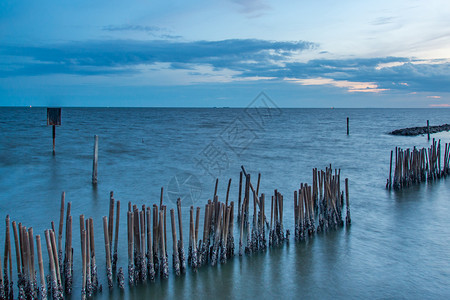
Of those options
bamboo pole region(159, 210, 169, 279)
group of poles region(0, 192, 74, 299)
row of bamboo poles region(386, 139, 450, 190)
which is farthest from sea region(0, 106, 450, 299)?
group of poles region(0, 192, 74, 299)

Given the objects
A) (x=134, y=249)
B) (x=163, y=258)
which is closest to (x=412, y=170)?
(x=163, y=258)

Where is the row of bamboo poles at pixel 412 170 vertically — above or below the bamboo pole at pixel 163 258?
above

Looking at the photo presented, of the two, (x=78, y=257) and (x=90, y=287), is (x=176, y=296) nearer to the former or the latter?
(x=90, y=287)

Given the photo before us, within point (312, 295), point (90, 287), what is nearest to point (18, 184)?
point (90, 287)

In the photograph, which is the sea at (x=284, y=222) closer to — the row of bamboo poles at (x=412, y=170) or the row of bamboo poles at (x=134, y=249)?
the row of bamboo poles at (x=134, y=249)

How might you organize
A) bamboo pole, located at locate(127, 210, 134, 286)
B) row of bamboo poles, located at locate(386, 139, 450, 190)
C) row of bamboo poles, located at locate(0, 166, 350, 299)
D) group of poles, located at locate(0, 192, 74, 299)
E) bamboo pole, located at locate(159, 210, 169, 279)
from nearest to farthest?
group of poles, located at locate(0, 192, 74, 299), row of bamboo poles, located at locate(0, 166, 350, 299), bamboo pole, located at locate(127, 210, 134, 286), bamboo pole, located at locate(159, 210, 169, 279), row of bamboo poles, located at locate(386, 139, 450, 190)

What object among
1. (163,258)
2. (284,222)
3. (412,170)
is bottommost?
(284,222)

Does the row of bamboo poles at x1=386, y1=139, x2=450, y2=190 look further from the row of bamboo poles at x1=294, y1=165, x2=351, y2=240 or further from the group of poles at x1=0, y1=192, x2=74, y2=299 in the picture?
the group of poles at x1=0, y1=192, x2=74, y2=299

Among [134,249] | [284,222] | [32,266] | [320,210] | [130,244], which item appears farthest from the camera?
[284,222]

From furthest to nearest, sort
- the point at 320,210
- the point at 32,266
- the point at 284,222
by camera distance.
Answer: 1. the point at 284,222
2. the point at 320,210
3. the point at 32,266

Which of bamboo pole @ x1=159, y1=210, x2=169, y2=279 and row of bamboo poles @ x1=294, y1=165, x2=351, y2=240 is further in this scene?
row of bamboo poles @ x1=294, y1=165, x2=351, y2=240

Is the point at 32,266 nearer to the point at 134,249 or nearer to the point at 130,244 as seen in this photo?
the point at 130,244

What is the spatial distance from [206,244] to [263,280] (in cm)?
147

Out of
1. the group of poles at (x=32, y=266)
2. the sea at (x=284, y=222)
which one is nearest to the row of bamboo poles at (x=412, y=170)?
the sea at (x=284, y=222)
